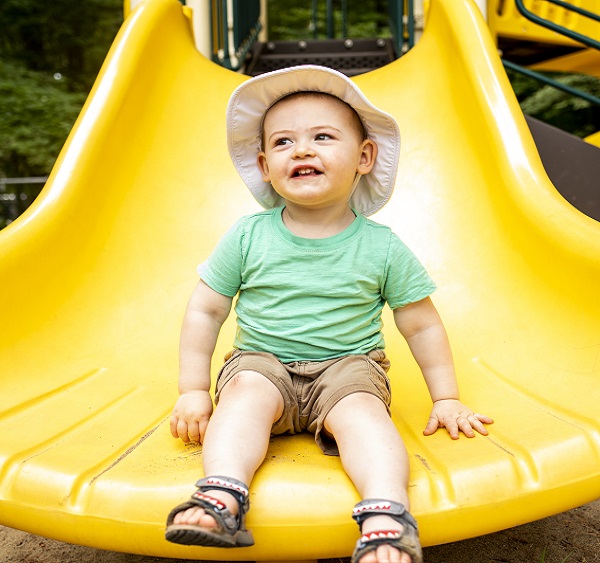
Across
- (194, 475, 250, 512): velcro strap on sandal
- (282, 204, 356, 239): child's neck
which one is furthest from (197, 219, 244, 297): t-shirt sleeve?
(194, 475, 250, 512): velcro strap on sandal

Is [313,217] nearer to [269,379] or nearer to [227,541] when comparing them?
[269,379]

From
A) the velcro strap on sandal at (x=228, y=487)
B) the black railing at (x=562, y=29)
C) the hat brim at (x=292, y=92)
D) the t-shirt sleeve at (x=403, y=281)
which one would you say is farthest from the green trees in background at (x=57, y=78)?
the velcro strap on sandal at (x=228, y=487)

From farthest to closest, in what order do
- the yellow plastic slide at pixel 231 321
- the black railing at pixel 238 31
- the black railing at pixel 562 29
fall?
the black railing at pixel 238 31
the black railing at pixel 562 29
the yellow plastic slide at pixel 231 321

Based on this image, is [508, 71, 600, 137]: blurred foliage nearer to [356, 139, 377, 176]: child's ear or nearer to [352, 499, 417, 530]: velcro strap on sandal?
[356, 139, 377, 176]: child's ear

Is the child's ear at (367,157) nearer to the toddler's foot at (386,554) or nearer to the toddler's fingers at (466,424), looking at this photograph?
the toddler's fingers at (466,424)

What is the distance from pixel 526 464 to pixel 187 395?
53cm

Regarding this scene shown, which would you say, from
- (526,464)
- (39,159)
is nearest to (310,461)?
(526,464)

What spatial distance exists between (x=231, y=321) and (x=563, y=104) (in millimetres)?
6451

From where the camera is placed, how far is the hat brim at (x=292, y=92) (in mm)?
1237

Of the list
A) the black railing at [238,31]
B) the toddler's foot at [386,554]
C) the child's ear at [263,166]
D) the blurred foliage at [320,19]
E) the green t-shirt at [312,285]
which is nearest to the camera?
the toddler's foot at [386,554]

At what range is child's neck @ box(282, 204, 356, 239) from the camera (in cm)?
128

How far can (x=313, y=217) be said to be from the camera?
1283 mm

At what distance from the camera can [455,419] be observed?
1.16m

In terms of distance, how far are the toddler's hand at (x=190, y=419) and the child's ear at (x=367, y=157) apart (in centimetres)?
51
